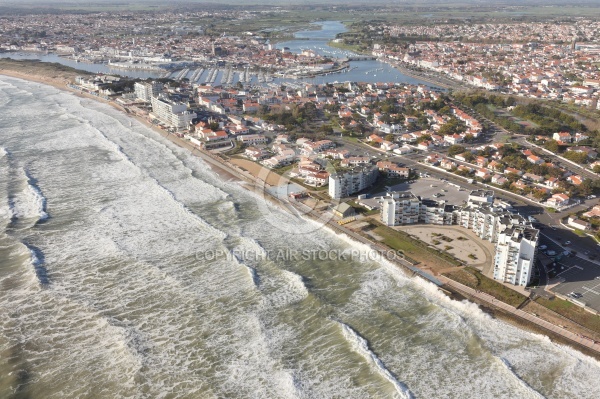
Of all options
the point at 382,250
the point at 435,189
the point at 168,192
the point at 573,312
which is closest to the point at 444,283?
the point at 382,250

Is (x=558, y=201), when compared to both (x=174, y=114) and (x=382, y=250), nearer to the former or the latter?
(x=382, y=250)

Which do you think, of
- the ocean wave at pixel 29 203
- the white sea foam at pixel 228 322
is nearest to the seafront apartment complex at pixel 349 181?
the white sea foam at pixel 228 322

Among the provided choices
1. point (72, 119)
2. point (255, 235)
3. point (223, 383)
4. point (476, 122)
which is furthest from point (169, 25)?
point (223, 383)

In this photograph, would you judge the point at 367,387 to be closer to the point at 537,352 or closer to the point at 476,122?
the point at 537,352

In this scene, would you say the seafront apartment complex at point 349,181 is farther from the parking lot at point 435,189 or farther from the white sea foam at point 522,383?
the white sea foam at point 522,383

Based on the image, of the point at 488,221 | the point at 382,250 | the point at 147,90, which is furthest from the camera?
the point at 147,90

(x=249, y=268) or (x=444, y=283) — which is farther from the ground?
(x=249, y=268)

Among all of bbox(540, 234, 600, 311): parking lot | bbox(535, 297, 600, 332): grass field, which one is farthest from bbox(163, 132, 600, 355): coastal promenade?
bbox(540, 234, 600, 311): parking lot
